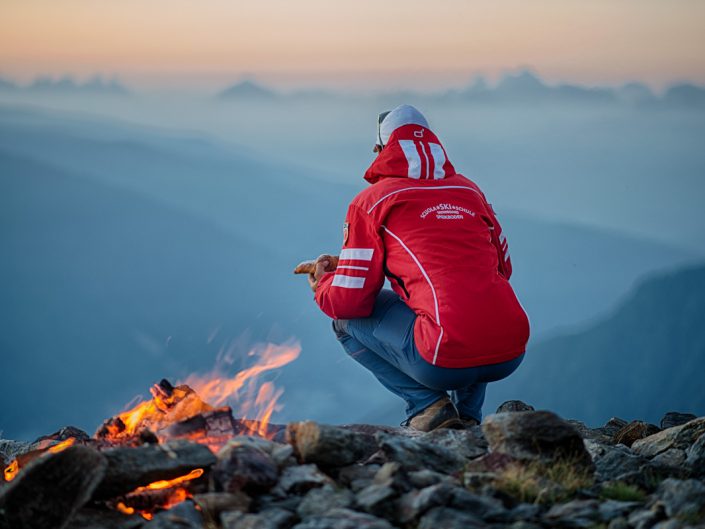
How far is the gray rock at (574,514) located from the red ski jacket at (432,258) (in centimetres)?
160

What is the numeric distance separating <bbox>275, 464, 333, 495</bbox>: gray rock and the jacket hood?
2178mm

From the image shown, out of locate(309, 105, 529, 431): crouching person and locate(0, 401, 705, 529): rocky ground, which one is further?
locate(309, 105, 529, 431): crouching person

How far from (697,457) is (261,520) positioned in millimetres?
2941

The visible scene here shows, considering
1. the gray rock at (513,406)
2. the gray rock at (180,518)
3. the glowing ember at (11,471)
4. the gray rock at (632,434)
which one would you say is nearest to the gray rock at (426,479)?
the gray rock at (180,518)

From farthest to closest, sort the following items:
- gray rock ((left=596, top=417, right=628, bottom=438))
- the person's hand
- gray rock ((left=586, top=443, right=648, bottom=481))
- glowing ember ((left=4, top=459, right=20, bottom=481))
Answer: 1. gray rock ((left=596, top=417, right=628, bottom=438))
2. the person's hand
3. glowing ember ((left=4, top=459, right=20, bottom=481))
4. gray rock ((left=586, top=443, right=648, bottom=481))

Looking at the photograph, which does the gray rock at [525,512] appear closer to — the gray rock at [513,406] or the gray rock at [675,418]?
the gray rock at [513,406]

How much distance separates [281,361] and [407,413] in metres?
0.96

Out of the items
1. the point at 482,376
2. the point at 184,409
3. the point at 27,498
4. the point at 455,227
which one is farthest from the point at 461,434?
the point at 27,498

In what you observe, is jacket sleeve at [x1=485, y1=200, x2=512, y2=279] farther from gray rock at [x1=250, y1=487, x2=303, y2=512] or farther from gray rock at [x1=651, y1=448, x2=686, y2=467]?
gray rock at [x1=250, y1=487, x2=303, y2=512]

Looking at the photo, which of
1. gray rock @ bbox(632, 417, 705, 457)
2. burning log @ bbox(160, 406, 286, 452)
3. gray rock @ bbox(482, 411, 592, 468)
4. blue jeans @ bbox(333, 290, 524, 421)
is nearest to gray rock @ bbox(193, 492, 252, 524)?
burning log @ bbox(160, 406, 286, 452)

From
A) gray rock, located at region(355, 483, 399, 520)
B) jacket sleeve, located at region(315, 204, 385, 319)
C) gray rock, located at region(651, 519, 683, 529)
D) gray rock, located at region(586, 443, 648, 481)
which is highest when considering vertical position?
jacket sleeve, located at region(315, 204, 385, 319)

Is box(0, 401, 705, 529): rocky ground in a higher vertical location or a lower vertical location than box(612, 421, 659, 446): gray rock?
lower

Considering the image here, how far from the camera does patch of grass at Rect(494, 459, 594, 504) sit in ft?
15.1

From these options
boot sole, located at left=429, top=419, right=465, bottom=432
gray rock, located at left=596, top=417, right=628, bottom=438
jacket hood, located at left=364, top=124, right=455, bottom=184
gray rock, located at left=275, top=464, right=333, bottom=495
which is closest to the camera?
gray rock, located at left=275, top=464, right=333, bottom=495
